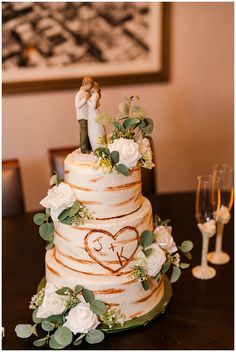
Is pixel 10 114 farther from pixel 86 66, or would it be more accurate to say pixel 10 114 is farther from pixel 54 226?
pixel 54 226

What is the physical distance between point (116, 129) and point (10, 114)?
171cm

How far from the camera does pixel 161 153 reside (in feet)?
11.4

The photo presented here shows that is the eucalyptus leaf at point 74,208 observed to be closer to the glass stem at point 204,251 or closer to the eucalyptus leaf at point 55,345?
the eucalyptus leaf at point 55,345

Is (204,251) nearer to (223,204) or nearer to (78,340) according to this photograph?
(223,204)

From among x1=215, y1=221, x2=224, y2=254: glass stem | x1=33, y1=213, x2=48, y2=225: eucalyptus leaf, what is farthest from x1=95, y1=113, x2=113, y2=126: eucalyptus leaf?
x1=215, y1=221, x2=224, y2=254: glass stem

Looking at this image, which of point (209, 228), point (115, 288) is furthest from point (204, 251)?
point (115, 288)

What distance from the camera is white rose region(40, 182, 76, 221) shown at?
138 centimetres

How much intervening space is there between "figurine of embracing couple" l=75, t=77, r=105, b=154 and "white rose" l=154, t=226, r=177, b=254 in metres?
0.33

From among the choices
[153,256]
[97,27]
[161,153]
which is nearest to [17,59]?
[97,27]

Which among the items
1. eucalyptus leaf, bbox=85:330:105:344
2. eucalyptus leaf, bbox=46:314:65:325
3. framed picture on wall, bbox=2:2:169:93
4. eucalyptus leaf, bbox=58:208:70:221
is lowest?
eucalyptus leaf, bbox=85:330:105:344

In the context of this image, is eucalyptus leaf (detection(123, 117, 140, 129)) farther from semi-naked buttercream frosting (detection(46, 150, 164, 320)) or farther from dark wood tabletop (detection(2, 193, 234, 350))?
dark wood tabletop (detection(2, 193, 234, 350))

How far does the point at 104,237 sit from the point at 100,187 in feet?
0.47

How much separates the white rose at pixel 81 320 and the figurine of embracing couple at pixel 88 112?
18.3 inches

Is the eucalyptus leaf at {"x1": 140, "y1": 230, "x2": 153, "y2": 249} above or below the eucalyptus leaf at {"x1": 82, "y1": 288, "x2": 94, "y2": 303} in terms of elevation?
above
